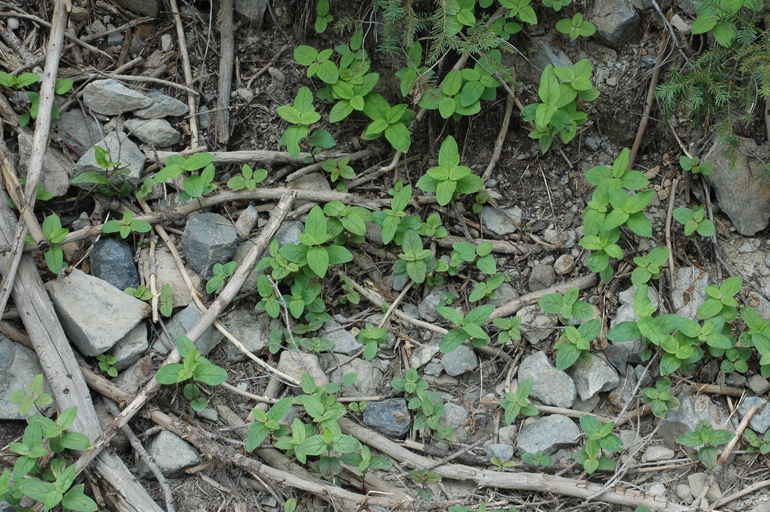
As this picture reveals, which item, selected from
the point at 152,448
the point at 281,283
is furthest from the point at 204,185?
the point at 152,448

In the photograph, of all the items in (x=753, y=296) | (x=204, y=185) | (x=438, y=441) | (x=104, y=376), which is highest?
(x=204, y=185)

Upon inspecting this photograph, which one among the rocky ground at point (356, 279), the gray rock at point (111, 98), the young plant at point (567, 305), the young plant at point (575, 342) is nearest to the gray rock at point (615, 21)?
the rocky ground at point (356, 279)

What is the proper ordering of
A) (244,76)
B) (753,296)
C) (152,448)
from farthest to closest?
(244,76), (753,296), (152,448)

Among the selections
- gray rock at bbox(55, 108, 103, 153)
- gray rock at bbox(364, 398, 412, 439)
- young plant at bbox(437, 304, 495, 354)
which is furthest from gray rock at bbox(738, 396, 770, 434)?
gray rock at bbox(55, 108, 103, 153)

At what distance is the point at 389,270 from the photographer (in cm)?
357

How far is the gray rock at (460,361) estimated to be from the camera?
3225mm

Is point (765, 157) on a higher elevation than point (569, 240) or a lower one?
higher

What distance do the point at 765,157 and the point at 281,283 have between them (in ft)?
8.26

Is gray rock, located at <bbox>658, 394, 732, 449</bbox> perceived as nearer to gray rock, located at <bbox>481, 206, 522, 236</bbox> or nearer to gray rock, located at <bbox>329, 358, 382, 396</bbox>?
gray rock, located at <bbox>481, 206, 522, 236</bbox>

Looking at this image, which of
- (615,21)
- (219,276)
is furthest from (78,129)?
(615,21)

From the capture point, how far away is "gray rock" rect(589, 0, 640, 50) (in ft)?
11.5

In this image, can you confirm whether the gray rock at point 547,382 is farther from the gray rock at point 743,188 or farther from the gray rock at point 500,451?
the gray rock at point 743,188

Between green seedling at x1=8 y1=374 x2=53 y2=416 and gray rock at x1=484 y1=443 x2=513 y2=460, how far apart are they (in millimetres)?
1943

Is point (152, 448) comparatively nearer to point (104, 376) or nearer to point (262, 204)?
point (104, 376)
